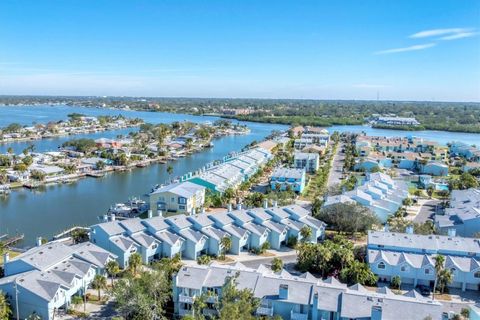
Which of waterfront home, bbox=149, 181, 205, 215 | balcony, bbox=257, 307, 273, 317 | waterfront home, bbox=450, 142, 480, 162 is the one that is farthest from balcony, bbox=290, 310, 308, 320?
waterfront home, bbox=450, 142, 480, 162

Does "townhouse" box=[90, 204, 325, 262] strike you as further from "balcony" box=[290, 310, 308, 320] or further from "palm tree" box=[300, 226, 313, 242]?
"balcony" box=[290, 310, 308, 320]

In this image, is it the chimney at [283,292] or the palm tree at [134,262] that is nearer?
the chimney at [283,292]

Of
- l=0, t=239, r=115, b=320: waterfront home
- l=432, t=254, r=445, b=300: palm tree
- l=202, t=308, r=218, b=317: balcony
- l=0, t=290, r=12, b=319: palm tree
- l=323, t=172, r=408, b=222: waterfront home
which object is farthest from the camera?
l=323, t=172, r=408, b=222: waterfront home

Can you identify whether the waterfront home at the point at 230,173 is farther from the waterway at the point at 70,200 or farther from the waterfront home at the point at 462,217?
the waterfront home at the point at 462,217

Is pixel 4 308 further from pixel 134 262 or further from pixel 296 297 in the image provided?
pixel 296 297

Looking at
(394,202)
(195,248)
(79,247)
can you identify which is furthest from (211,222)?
(394,202)

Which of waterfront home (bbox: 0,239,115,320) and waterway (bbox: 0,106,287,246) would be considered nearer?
waterfront home (bbox: 0,239,115,320)

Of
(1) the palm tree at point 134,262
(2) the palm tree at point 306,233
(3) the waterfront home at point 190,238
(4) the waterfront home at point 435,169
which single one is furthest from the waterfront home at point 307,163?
(1) the palm tree at point 134,262
